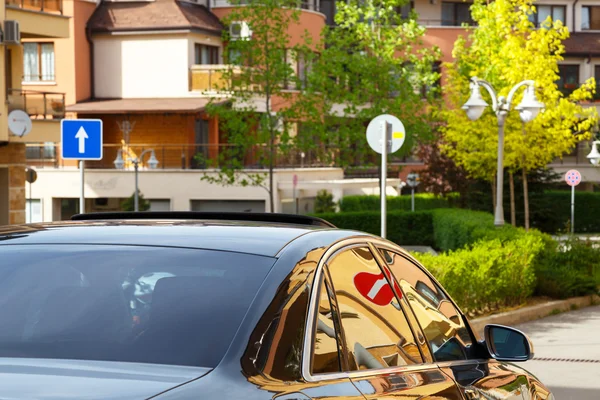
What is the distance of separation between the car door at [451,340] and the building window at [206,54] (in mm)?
50941

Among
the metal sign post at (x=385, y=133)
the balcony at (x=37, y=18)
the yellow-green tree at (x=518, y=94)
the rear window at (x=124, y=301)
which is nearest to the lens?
the rear window at (x=124, y=301)

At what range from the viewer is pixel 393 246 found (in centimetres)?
453

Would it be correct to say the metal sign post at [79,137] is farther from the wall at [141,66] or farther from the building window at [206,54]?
the building window at [206,54]

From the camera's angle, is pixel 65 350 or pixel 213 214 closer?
pixel 65 350

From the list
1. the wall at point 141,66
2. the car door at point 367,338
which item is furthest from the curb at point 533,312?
the wall at point 141,66

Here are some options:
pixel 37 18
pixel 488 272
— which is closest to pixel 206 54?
pixel 37 18

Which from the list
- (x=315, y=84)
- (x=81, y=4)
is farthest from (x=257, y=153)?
(x=81, y=4)

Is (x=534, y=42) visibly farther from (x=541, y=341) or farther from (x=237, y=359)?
(x=237, y=359)

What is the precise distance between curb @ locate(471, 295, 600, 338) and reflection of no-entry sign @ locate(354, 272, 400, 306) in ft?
34.8

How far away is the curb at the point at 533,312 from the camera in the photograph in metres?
15.4

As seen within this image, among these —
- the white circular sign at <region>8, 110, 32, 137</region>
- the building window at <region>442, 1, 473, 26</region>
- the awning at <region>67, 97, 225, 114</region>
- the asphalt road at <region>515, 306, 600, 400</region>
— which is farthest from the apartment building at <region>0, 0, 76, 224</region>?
the building window at <region>442, 1, 473, 26</region>

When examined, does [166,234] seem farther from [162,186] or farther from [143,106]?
[143,106]

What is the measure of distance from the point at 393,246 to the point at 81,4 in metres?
52.1

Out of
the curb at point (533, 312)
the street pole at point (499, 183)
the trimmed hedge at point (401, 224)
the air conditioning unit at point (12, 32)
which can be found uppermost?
the air conditioning unit at point (12, 32)
